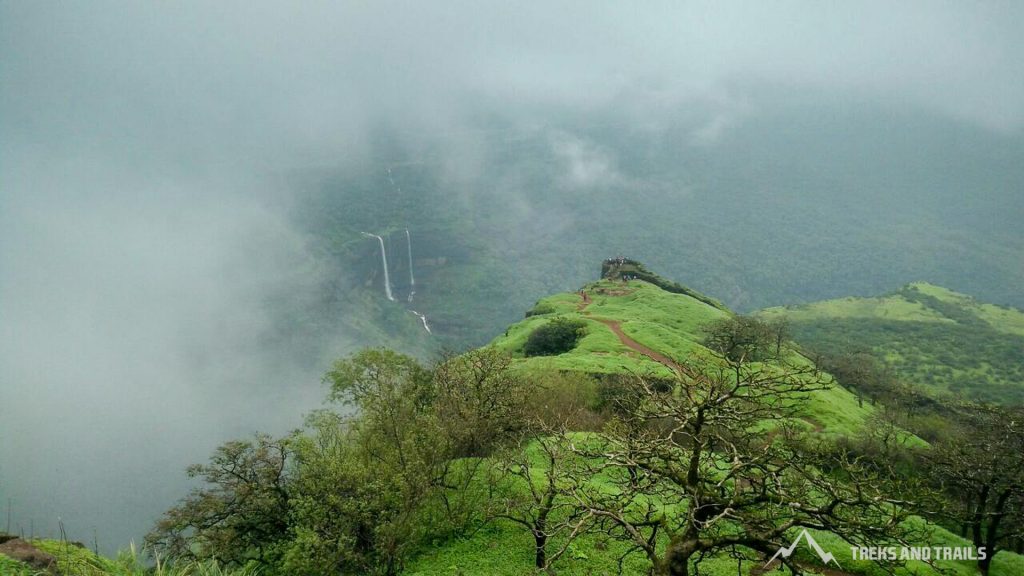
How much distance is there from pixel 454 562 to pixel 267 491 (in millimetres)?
12752

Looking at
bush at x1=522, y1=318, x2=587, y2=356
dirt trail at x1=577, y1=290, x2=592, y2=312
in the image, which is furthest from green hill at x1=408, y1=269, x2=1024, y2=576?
bush at x1=522, y1=318, x2=587, y2=356

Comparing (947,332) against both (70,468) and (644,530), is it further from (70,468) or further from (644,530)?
(70,468)

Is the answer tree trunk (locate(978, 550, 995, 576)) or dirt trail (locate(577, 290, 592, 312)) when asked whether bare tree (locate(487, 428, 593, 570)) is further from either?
dirt trail (locate(577, 290, 592, 312))

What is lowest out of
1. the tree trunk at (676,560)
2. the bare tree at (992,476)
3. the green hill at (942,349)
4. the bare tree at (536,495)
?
the green hill at (942,349)

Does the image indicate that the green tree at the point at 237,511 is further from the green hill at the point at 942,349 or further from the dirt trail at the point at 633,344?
the green hill at the point at 942,349

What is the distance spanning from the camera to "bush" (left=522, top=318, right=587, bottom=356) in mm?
82312

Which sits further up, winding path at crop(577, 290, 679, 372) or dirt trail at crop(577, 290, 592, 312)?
dirt trail at crop(577, 290, 592, 312)

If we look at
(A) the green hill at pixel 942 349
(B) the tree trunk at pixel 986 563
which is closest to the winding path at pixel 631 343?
(B) the tree trunk at pixel 986 563

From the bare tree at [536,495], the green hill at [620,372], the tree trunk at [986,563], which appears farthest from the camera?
the tree trunk at [986,563]

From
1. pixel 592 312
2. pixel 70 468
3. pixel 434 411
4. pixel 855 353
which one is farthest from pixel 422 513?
pixel 70 468

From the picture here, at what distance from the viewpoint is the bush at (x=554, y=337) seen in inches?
3241

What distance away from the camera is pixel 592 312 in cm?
10425

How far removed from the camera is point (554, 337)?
83.6m

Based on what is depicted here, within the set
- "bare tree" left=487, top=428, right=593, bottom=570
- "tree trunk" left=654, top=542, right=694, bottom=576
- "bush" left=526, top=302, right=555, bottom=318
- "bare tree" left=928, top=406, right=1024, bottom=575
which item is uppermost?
"bush" left=526, top=302, right=555, bottom=318
